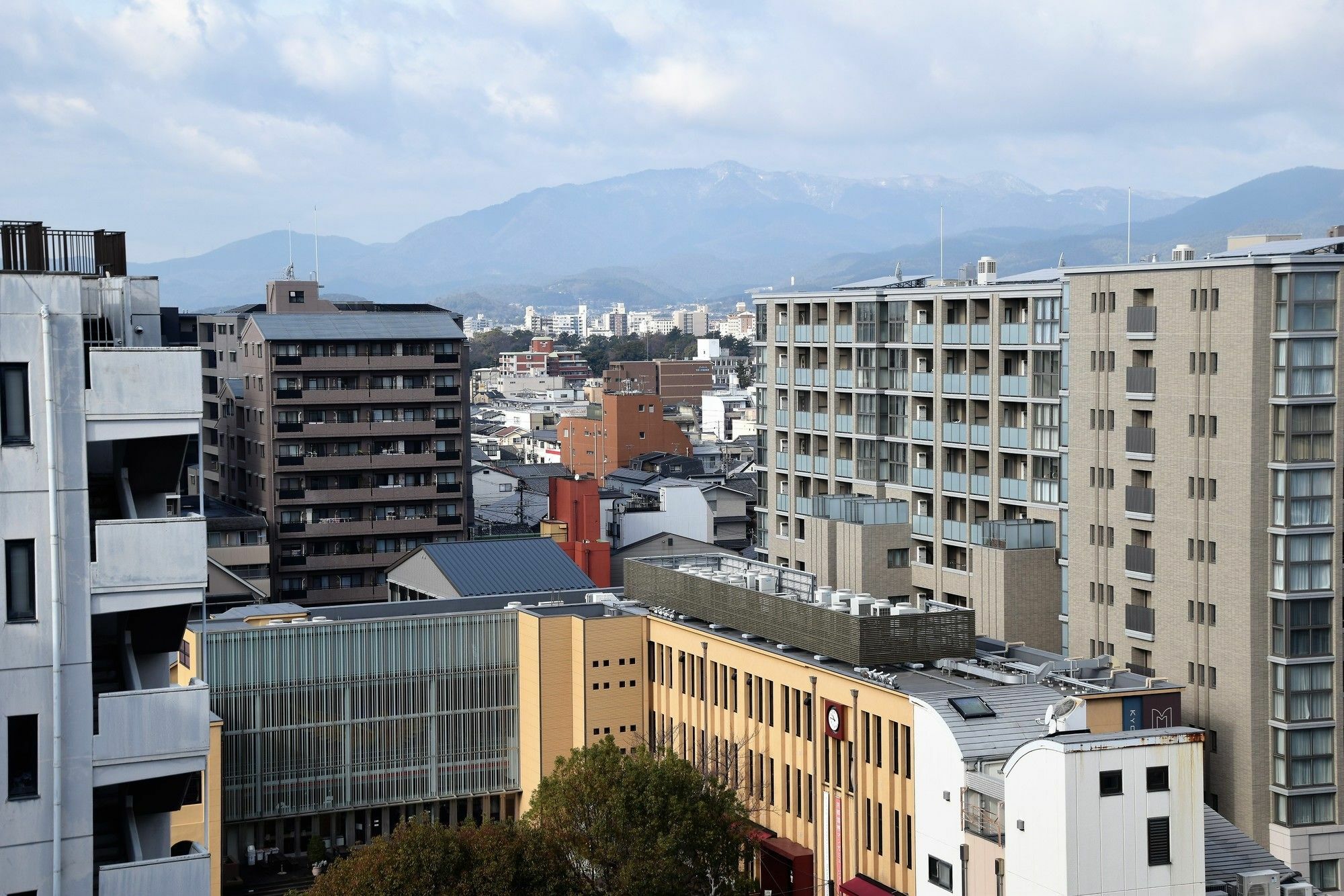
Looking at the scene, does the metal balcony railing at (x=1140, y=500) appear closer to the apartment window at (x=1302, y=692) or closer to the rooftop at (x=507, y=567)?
the apartment window at (x=1302, y=692)

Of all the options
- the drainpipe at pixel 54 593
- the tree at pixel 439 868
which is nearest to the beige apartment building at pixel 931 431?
the tree at pixel 439 868

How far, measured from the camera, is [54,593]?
Answer: 1916 centimetres

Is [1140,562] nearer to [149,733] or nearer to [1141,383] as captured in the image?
[1141,383]

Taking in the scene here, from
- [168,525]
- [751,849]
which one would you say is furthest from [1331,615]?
[168,525]

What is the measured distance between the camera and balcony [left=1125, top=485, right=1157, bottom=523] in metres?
48.1

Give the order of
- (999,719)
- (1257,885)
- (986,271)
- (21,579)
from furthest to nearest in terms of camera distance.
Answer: (986,271), (999,719), (1257,885), (21,579)

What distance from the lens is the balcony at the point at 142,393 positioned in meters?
19.5

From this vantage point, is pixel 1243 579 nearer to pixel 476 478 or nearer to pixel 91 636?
pixel 91 636

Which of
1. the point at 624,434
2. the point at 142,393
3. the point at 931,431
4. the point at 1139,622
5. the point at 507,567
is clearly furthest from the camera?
the point at 624,434

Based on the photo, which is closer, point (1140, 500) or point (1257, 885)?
point (1257, 885)

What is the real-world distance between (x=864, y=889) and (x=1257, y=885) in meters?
9.76

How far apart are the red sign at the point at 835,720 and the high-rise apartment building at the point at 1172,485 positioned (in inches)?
441

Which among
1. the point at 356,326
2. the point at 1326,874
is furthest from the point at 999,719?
the point at 356,326

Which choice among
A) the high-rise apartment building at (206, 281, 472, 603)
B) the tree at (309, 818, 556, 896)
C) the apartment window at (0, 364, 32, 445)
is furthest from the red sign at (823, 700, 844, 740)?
the high-rise apartment building at (206, 281, 472, 603)
